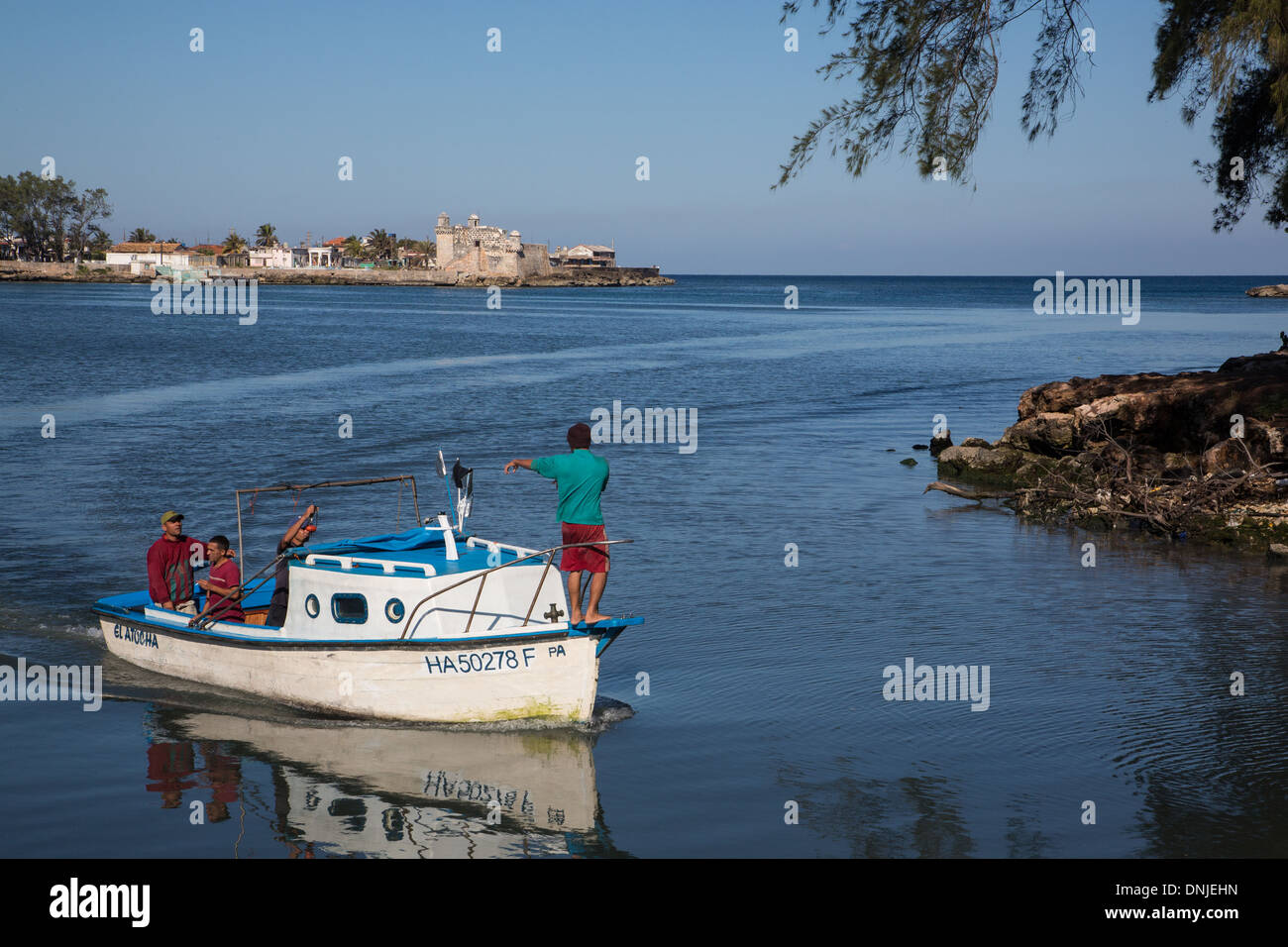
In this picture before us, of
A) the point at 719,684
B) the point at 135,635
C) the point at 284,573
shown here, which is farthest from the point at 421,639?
the point at 135,635

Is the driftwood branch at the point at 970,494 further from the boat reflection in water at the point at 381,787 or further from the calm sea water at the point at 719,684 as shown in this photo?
the boat reflection in water at the point at 381,787

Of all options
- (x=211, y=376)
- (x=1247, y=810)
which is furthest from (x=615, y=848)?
(x=211, y=376)

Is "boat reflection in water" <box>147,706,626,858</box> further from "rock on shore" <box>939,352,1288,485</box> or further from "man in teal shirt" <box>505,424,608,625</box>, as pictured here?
"rock on shore" <box>939,352,1288,485</box>

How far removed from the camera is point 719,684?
13375 mm

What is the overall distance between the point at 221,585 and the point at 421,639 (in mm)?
3344

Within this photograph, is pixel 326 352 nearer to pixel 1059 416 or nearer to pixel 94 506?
pixel 94 506

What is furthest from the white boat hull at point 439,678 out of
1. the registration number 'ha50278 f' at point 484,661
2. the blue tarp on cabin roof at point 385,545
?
the blue tarp on cabin roof at point 385,545

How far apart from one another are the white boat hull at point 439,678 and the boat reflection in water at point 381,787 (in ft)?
0.76

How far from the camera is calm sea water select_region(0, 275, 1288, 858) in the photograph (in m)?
9.73

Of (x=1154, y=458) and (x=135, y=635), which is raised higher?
(x=1154, y=458)

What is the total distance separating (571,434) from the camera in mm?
11625

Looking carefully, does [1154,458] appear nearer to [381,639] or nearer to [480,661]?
[480,661]

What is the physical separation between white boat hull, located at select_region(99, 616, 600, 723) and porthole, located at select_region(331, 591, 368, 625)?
377 millimetres
